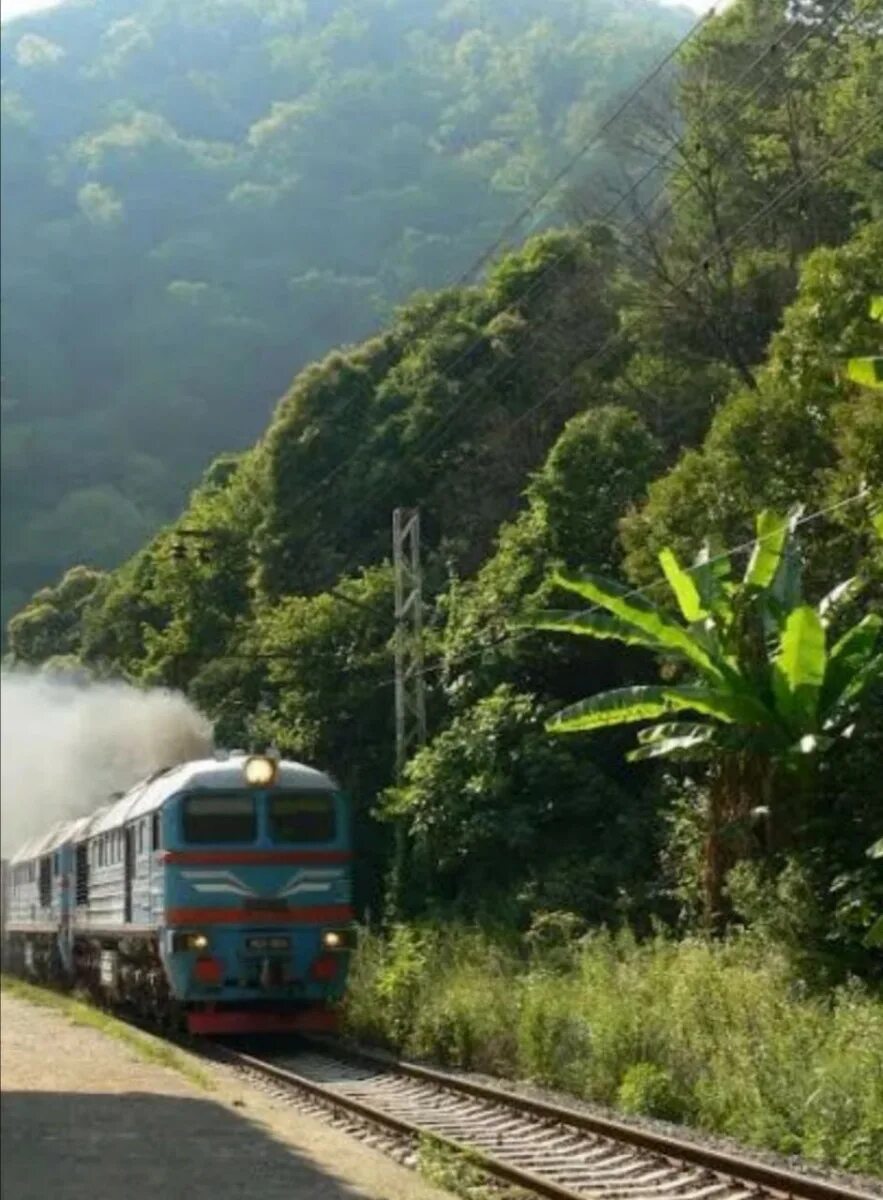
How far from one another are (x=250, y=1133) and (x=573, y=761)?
12.8m

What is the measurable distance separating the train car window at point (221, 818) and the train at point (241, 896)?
0.4 inches

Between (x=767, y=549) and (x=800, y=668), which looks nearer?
(x=800, y=668)

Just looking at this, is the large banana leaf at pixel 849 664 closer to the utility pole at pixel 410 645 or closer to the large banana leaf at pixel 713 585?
the large banana leaf at pixel 713 585

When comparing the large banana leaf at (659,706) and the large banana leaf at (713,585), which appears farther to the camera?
the large banana leaf at (713,585)

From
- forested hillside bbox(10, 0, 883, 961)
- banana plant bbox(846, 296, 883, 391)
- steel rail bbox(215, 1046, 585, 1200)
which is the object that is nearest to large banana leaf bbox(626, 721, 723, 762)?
forested hillside bbox(10, 0, 883, 961)

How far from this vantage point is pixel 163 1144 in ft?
46.8

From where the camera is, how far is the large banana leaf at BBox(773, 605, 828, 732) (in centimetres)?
1895

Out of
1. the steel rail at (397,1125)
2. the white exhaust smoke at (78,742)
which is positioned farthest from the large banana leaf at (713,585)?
the white exhaust smoke at (78,742)

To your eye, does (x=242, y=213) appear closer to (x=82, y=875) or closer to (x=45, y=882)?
(x=45, y=882)

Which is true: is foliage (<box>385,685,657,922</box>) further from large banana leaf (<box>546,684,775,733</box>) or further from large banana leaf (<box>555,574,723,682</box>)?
large banana leaf (<box>555,574,723,682</box>)

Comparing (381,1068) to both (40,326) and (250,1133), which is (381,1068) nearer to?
(250,1133)

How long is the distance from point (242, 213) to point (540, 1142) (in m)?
83.0

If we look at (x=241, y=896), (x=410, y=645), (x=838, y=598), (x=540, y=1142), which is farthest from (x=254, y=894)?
(x=540, y=1142)

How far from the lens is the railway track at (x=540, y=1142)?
1180 cm
